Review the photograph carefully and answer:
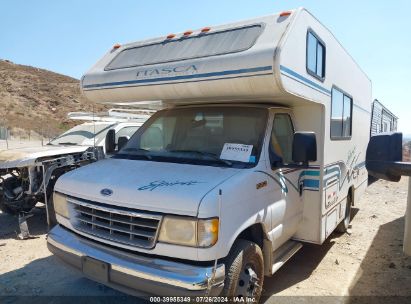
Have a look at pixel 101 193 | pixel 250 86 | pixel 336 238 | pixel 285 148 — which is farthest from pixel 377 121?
pixel 101 193

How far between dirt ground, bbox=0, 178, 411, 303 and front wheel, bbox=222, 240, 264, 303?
2.21 feet

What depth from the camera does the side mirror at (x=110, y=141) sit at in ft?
17.0

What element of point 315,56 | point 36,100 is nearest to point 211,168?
point 315,56

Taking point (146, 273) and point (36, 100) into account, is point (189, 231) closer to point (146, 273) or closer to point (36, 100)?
point (146, 273)

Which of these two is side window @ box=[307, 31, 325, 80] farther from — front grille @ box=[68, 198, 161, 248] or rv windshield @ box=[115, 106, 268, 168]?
front grille @ box=[68, 198, 161, 248]

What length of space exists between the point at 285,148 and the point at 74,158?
13.9 ft

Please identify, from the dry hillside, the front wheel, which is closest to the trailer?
the front wheel

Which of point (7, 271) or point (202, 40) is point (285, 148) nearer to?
point (202, 40)

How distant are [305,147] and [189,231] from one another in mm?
1526

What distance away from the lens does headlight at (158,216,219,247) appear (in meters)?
2.86

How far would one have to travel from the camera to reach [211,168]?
3553mm

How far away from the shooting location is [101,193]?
333cm

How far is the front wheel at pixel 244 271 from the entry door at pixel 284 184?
0.50m

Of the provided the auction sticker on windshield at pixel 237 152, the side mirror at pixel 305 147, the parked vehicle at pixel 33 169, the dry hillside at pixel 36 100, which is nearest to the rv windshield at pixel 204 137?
the auction sticker on windshield at pixel 237 152
